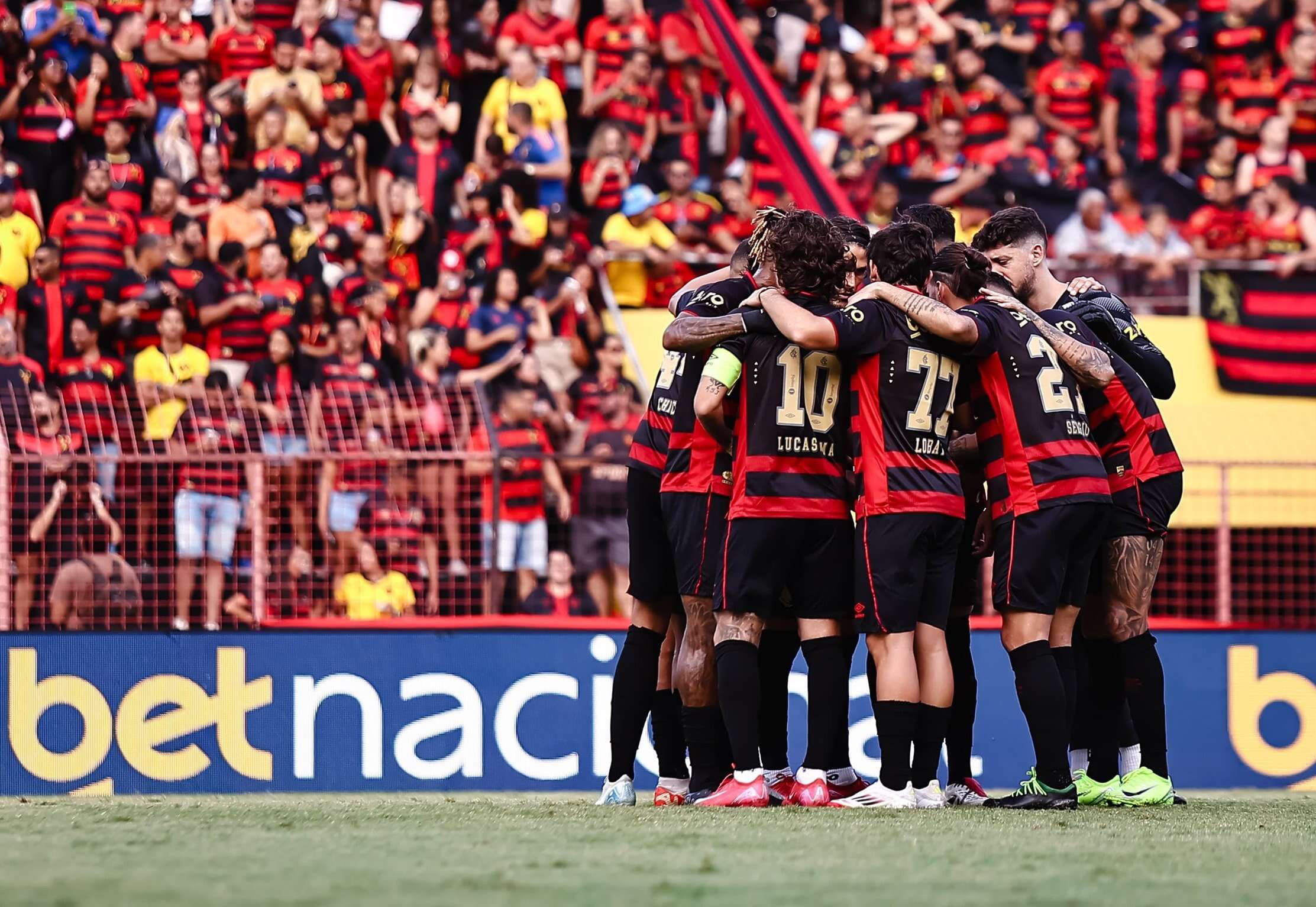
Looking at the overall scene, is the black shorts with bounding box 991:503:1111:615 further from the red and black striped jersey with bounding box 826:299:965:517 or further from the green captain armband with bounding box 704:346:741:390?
the green captain armband with bounding box 704:346:741:390

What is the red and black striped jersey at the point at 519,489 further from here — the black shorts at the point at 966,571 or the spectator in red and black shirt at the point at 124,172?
the spectator in red and black shirt at the point at 124,172

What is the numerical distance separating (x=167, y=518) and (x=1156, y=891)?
609cm

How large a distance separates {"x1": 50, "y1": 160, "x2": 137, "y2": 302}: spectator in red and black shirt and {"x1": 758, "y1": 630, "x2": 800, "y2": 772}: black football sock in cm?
632

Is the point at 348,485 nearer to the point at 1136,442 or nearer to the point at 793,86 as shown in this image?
the point at 1136,442

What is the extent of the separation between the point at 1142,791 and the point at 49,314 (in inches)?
299

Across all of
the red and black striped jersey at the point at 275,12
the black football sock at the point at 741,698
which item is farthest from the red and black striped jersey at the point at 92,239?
the black football sock at the point at 741,698

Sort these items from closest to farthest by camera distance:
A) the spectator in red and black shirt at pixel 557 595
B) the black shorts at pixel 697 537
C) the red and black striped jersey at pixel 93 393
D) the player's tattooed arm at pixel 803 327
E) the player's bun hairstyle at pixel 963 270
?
the player's tattooed arm at pixel 803 327
the black shorts at pixel 697 537
the player's bun hairstyle at pixel 963 270
the red and black striped jersey at pixel 93 393
the spectator in red and black shirt at pixel 557 595

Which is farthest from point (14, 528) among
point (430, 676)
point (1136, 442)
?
point (1136, 442)

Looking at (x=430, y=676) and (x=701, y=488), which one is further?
(x=430, y=676)

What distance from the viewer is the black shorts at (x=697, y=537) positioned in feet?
20.9

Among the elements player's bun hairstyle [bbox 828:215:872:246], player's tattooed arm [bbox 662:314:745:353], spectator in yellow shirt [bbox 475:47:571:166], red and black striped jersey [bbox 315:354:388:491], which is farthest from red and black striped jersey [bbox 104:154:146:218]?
player's tattooed arm [bbox 662:314:745:353]

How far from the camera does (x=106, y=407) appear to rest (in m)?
9.34

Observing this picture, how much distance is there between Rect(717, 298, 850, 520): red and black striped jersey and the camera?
246 inches

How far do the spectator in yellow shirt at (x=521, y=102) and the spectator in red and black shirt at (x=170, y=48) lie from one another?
2.09m
